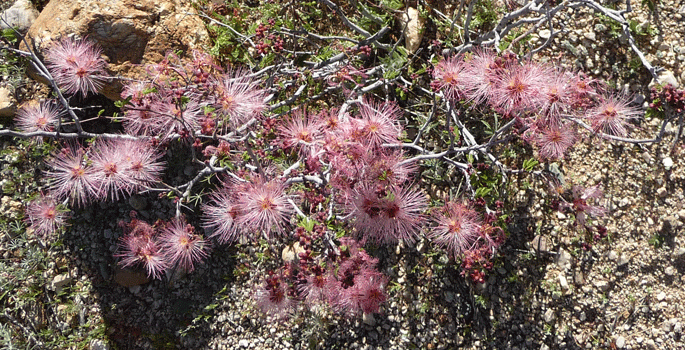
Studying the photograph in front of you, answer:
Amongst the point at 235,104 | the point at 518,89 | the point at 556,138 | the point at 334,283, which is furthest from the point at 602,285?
the point at 235,104

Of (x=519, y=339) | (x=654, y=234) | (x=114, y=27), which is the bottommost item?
(x=519, y=339)

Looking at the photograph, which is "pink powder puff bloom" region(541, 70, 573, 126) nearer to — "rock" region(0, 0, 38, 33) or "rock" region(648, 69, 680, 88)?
"rock" region(648, 69, 680, 88)

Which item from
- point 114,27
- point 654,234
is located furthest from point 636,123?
point 114,27

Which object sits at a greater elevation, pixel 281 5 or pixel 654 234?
pixel 281 5

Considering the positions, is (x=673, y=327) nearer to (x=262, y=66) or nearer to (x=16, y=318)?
(x=262, y=66)

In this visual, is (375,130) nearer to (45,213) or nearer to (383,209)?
(383,209)

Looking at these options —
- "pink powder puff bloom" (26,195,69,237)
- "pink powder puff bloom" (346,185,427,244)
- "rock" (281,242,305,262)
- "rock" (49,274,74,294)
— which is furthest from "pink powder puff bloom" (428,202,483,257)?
"rock" (49,274,74,294)
